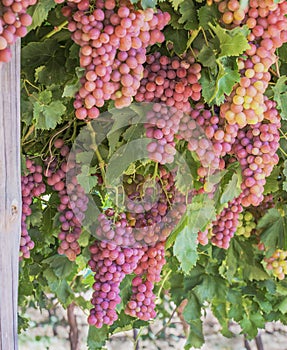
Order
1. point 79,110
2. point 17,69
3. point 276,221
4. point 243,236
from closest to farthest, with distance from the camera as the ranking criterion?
point 17,69
point 79,110
point 276,221
point 243,236

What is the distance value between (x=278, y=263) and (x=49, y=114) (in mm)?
953

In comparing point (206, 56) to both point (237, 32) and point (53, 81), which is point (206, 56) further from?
point (53, 81)

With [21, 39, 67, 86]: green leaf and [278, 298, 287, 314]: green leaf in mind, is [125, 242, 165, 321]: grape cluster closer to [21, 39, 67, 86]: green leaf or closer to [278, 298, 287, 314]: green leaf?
[21, 39, 67, 86]: green leaf

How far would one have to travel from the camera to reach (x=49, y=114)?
4.06 feet

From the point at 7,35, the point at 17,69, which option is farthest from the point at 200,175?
the point at 7,35

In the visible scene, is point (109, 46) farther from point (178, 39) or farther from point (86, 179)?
point (86, 179)

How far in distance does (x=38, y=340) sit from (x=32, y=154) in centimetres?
280

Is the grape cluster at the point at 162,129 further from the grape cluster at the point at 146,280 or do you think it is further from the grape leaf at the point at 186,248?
the grape cluster at the point at 146,280

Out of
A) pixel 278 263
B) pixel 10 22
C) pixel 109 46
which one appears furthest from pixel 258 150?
pixel 278 263

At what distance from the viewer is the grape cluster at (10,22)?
794 mm

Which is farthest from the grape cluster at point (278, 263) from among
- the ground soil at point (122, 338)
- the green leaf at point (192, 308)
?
the ground soil at point (122, 338)

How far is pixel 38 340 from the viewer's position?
4.02 meters

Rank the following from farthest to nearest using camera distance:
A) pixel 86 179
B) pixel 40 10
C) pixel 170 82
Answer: pixel 86 179, pixel 170 82, pixel 40 10

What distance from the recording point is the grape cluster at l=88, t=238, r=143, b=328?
4.33ft
